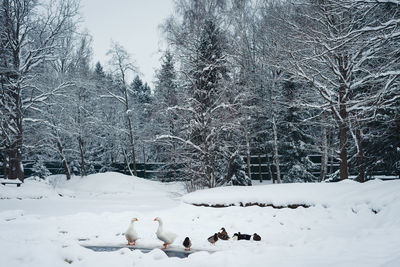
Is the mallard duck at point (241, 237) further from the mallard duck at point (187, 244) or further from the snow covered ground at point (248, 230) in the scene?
the mallard duck at point (187, 244)

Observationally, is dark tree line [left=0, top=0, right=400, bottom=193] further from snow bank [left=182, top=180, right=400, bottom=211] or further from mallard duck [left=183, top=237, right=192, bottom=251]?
mallard duck [left=183, top=237, right=192, bottom=251]

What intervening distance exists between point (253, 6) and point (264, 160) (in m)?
13.5

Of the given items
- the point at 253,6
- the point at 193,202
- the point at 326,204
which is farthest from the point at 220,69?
the point at 326,204

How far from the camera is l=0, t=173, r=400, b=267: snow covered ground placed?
16.5 feet

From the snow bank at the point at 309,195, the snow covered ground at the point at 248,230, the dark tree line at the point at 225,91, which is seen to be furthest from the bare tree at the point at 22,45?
the snow bank at the point at 309,195

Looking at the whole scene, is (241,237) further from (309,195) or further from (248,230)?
(309,195)

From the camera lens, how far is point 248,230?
29.7 feet

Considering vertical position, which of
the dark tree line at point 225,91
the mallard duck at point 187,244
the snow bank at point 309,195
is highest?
the dark tree line at point 225,91

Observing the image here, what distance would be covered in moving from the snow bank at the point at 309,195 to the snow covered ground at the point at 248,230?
3cm

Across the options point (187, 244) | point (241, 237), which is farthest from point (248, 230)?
point (187, 244)

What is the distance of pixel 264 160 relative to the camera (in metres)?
28.3

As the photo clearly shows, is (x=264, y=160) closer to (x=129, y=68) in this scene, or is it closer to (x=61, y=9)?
(x=129, y=68)

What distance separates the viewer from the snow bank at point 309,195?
8.72 meters

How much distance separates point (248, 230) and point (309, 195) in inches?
99.2
